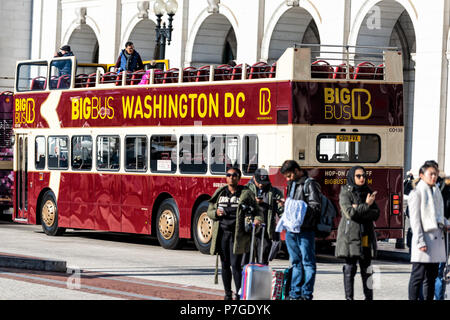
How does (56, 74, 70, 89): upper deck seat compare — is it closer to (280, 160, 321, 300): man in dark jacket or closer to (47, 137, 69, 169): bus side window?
(47, 137, 69, 169): bus side window

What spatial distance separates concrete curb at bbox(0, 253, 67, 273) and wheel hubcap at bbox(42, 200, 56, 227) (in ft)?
29.1

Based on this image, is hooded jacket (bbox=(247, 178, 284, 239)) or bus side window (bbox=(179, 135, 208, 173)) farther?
bus side window (bbox=(179, 135, 208, 173))

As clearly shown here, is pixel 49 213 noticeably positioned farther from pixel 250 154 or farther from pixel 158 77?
pixel 250 154

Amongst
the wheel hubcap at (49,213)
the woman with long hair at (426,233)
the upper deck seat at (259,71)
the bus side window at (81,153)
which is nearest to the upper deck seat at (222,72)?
the upper deck seat at (259,71)

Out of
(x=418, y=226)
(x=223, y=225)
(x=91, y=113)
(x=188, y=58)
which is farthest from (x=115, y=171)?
(x=188, y=58)

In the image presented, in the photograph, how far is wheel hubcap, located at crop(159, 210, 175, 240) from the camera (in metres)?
21.9

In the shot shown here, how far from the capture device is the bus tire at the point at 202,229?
2075 cm

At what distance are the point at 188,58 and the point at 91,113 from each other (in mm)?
15545

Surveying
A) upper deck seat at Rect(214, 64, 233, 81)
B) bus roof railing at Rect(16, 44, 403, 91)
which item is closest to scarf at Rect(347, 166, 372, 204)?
bus roof railing at Rect(16, 44, 403, 91)

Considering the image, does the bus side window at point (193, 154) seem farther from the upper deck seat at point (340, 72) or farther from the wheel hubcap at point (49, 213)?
the wheel hubcap at point (49, 213)

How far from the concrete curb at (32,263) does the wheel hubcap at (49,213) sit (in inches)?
349

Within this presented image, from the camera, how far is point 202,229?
20.9 meters

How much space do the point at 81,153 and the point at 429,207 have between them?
44.6ft
